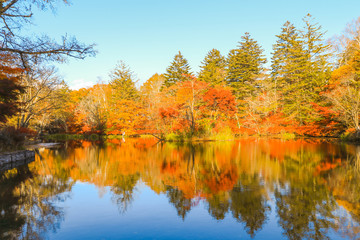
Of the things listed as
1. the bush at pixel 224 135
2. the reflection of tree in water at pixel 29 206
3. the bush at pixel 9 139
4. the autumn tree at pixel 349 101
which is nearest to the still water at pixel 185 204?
the reflection of tree in water at pixel 29 206

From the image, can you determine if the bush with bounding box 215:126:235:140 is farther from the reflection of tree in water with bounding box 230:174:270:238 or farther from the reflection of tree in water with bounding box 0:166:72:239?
the reflection of tree in water with bounding box 0:166:72:239

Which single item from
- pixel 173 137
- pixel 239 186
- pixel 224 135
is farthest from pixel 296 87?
pixel 239 186

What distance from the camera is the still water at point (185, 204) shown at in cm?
385

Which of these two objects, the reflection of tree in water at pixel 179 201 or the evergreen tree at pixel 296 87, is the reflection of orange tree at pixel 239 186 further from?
the evergreen tree at pixel 296 87

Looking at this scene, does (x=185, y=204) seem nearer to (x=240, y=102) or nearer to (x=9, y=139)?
(x=9, y=139)

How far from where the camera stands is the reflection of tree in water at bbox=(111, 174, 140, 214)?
532cm

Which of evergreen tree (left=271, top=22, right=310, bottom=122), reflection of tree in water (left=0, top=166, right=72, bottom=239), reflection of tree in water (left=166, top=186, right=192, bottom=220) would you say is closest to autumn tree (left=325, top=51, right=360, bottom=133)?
evergreen tree (left=271, top=22, right=310, bottom=122)

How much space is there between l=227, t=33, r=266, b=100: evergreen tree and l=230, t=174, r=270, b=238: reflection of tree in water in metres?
27.2

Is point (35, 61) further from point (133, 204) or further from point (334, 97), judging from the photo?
point (334, 97)

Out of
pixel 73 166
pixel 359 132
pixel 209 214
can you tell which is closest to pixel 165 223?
pixel 209 214

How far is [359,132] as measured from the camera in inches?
736

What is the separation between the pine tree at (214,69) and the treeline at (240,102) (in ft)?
0.57

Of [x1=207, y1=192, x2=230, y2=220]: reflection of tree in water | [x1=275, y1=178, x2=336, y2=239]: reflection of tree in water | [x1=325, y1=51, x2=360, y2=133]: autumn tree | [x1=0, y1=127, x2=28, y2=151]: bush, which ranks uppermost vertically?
[x1=325, y1=51, x2=360, y2=133]: autumn tree

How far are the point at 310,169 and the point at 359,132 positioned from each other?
45.3 ft
